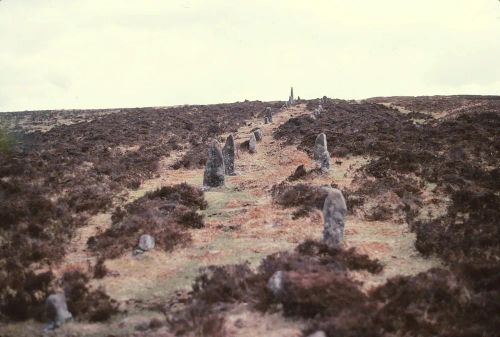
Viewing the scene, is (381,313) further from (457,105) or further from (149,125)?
(457,105)

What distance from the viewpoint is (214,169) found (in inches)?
883

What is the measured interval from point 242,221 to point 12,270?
7.62 meters

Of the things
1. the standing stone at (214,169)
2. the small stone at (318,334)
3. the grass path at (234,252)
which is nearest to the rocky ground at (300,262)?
the grass path at (234,252)

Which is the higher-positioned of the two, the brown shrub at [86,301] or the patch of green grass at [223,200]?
the patch of green grass at [223,200]

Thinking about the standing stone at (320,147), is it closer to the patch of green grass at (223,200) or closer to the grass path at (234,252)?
the grass path at (234,252)

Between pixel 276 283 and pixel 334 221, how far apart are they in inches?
162

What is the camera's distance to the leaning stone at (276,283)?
1012cm

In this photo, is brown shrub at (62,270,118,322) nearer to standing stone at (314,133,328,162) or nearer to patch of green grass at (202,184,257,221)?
patch of green grass at (202,184,257,221)

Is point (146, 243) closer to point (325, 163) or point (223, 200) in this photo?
point (223, 200)

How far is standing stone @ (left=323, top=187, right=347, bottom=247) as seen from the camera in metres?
13.7

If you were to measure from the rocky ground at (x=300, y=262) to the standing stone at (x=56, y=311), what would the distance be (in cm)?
23

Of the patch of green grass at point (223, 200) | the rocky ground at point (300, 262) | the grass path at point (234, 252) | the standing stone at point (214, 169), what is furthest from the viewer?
the standing stone at point (214, 169)

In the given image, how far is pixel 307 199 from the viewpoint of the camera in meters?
18.3

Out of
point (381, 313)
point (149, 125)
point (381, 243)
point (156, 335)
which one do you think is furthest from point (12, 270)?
point (149, 125)
